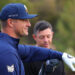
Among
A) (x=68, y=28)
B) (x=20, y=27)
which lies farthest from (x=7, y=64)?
(x=68, y=28)

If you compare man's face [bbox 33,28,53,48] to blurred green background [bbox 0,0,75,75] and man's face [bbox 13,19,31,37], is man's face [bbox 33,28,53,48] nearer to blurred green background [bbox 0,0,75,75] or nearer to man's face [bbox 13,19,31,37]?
man's face [bbox 13,19,31,37]

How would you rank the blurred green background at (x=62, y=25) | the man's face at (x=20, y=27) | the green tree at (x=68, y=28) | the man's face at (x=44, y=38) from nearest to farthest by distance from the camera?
the man's face at (x=20, y=27) < the man's face at (x=44, y=38) < the blurred green background at (x=62, y=25) < the green tree at (x=68, y=28)

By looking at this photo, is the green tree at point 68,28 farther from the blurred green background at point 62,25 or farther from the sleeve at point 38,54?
the sleeve at point 38,54

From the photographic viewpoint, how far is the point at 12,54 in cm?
324

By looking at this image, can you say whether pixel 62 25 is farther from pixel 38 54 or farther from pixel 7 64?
pixel 7 64

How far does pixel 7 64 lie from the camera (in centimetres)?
321

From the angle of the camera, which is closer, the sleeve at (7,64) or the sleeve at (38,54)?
the sleeve at (7,64)

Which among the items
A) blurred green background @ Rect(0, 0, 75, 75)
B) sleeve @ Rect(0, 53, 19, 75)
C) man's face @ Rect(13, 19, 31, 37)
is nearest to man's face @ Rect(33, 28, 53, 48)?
man's face @ Rect(13, 19, 31, 37)

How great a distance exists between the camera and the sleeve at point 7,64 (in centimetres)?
320

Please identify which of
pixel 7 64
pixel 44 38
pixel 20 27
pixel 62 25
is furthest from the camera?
pixel 62 25

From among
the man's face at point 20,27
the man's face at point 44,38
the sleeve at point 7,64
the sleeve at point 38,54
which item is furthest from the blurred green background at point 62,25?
the sleeve at point 7,64

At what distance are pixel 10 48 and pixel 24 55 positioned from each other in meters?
0.76

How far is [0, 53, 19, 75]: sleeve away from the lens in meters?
3.20

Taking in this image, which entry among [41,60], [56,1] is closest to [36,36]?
[41,60]
